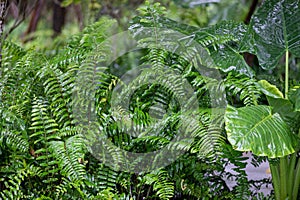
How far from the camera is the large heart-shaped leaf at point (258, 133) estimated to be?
1.21 metres

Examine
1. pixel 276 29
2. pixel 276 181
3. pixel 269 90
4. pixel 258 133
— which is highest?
pixel 276 29

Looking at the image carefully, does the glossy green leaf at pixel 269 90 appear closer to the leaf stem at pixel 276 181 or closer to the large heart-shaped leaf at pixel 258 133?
the large heart-shaped leaf at pixel 258 133

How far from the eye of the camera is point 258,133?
1.24 metres

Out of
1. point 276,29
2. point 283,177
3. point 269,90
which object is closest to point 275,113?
point 269,90

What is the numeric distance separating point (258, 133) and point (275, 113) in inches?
6.7

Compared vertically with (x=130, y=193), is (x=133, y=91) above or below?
above

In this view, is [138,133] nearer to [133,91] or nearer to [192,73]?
[133,91]

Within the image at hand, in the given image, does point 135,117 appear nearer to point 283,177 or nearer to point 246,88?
point 246,88

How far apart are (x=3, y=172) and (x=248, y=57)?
2033mm

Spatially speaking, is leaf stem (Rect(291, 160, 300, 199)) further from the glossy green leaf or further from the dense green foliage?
the glossy green leaf

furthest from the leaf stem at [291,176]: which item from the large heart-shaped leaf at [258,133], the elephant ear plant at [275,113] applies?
the large heart-shaped leaf at [258,133]

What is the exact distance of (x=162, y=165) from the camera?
4.85 feet

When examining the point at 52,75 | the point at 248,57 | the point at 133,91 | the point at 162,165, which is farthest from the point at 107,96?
the point at 248,57

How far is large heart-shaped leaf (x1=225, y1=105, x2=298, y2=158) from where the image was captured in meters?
1.21
